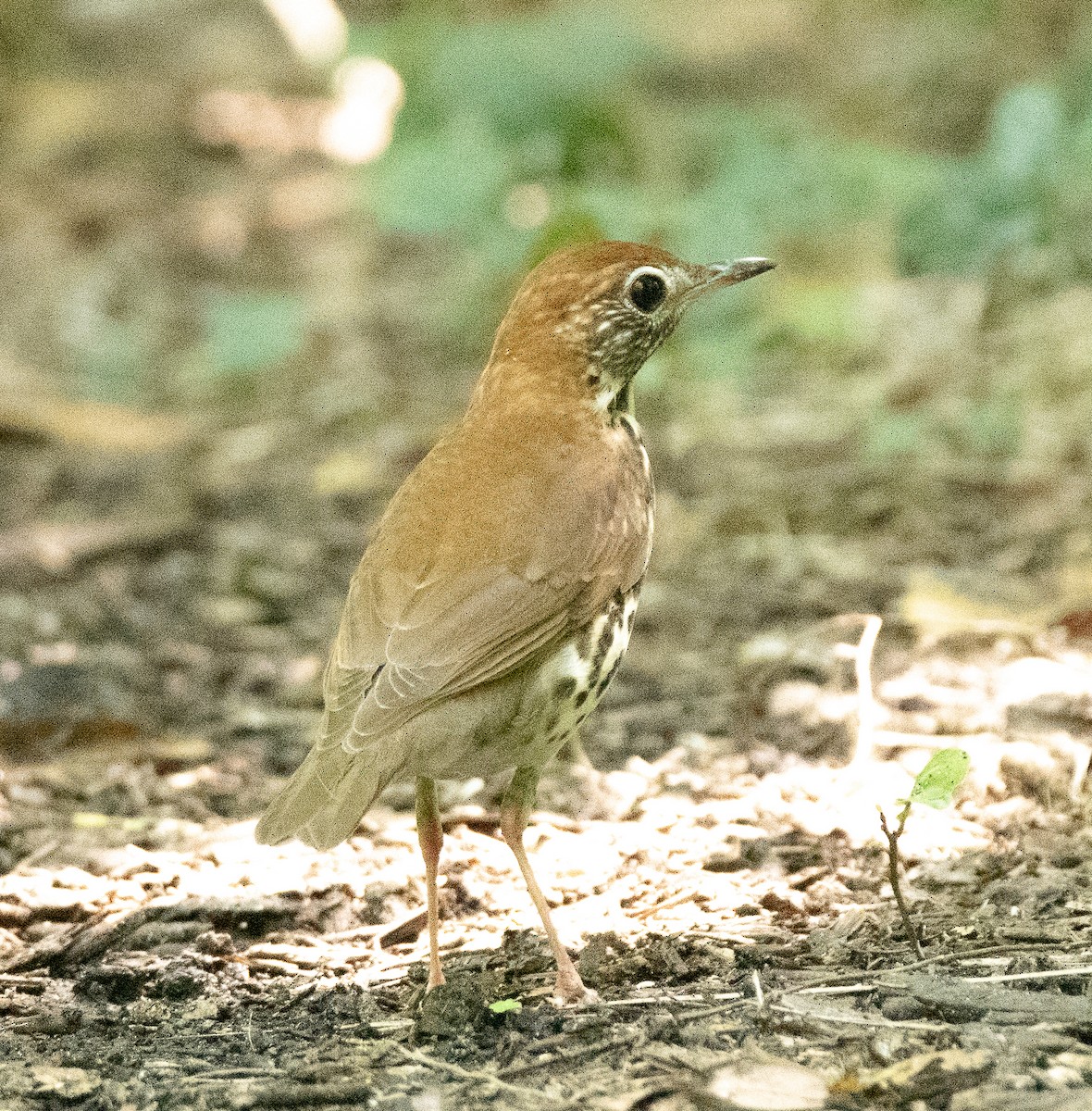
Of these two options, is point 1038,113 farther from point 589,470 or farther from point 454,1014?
point 454,1014

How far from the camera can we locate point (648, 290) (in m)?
3.87

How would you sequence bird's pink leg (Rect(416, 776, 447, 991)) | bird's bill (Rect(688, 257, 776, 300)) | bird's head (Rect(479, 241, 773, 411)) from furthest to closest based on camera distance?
bird's bill (Rect(688, 257, 776, 300)) < bird's head (Rect(479, 241, 773, 411)) < bird's pink leg (Rect(416, 776, 447, 991))

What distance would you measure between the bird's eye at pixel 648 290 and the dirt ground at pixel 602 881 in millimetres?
1166

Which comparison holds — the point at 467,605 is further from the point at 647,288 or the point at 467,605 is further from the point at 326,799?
the point at 647,288

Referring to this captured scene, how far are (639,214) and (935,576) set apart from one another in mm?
2113

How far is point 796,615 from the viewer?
217 inches

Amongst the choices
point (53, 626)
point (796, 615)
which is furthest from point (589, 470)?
point (53, 626)

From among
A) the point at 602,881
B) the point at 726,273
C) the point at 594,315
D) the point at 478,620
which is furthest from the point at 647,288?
the point at 602,881

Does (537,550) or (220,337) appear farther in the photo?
(220,337)

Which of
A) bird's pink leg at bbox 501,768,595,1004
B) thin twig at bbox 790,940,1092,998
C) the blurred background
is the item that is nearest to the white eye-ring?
bird's pink leg at bbox 501,768,595,1004

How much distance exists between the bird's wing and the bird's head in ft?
1.09

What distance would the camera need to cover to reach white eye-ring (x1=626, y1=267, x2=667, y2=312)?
384 cm

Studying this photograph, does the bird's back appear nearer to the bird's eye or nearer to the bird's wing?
the bird's wing

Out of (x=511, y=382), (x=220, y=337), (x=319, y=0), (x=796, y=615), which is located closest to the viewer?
(x=511, y=382)
